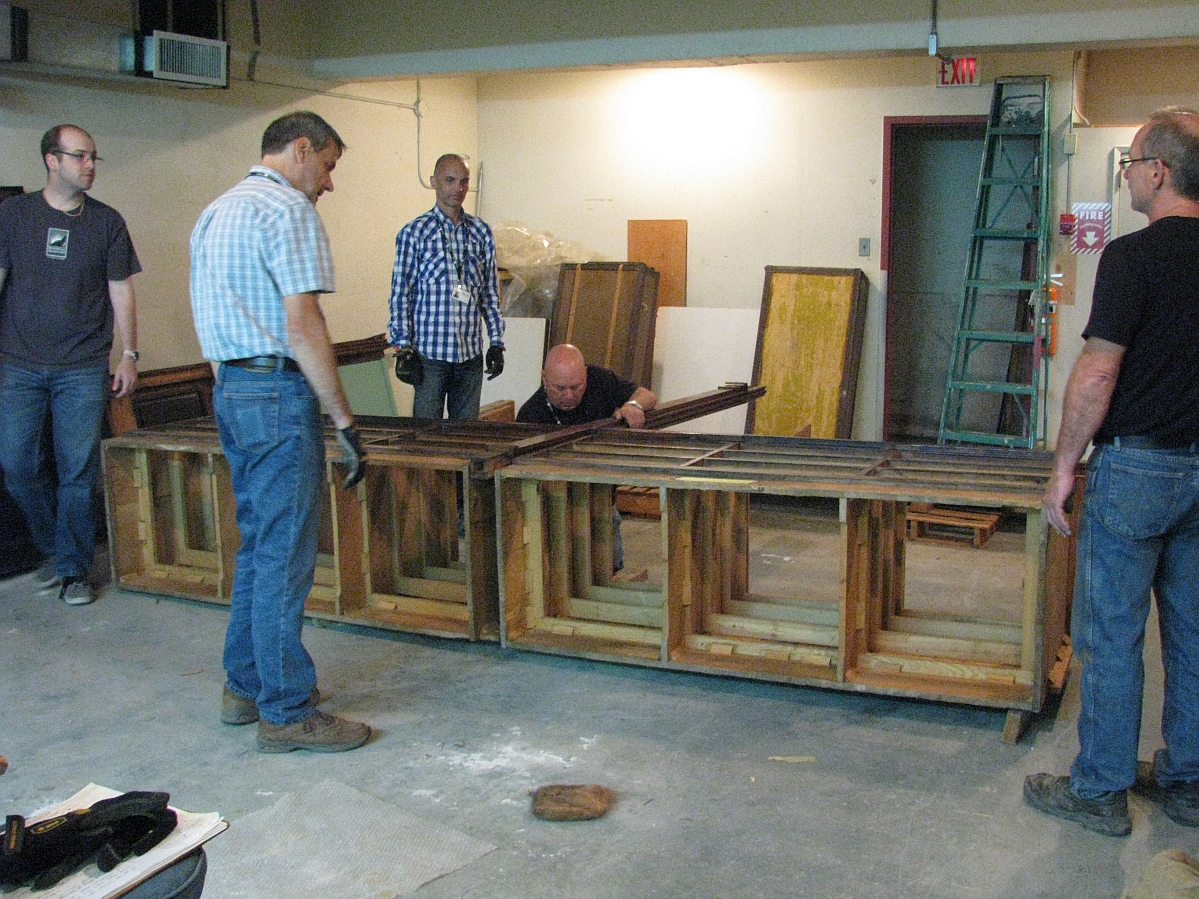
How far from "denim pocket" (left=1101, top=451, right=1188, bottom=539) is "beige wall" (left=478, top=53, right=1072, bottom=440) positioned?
14.2 feet

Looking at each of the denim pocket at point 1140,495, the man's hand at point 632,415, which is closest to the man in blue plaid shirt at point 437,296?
the man's hand at point 632,415

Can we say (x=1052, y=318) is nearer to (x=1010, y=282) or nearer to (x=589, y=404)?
(x=1010, y=282)

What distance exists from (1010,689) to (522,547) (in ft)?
5.20

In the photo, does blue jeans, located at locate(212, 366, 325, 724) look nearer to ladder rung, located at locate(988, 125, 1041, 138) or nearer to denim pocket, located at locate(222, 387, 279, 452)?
denim pocket, located at locate(222, 387, 279, 452)

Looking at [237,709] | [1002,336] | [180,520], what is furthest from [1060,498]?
[1002,336]

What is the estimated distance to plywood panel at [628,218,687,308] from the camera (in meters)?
7.50

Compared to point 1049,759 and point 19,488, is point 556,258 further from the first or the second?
point 1049,759

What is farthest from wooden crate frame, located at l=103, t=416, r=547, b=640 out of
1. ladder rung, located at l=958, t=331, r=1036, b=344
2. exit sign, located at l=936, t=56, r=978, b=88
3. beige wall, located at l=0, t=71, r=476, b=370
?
exit sign, located at l=936, t=56, r=978, b=88

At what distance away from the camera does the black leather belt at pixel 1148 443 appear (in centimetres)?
254

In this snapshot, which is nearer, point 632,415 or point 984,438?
point 632,415

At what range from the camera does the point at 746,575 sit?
13.7 ft

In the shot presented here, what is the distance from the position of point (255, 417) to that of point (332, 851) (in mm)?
1099

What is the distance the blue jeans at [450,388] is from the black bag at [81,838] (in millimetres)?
3603

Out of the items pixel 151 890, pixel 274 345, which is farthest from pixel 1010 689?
pixel 151 890
